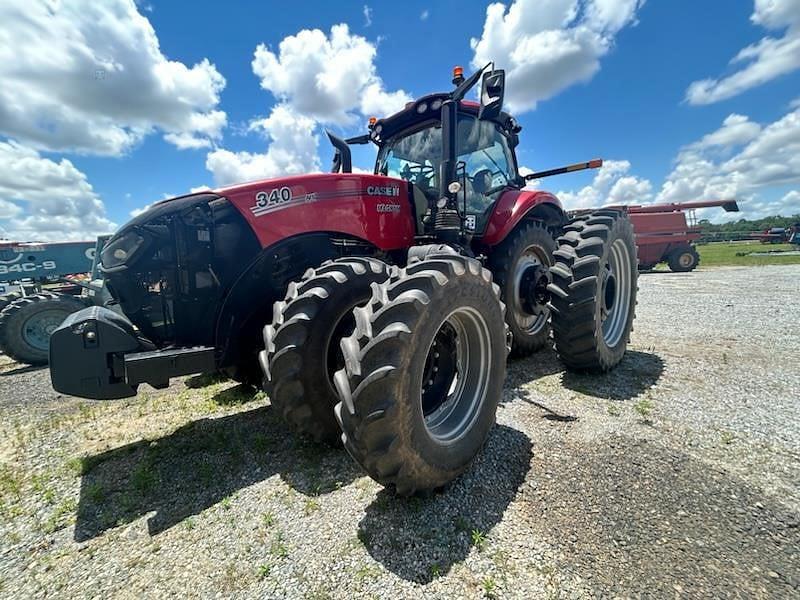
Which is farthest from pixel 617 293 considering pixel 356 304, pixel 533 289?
pixel 356 304

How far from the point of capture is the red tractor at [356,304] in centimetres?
193

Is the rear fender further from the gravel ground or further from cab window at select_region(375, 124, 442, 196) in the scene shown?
A: the gravel ground

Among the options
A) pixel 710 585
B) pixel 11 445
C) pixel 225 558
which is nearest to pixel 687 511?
pixel 710 585

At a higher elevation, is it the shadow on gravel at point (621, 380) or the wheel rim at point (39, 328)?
the wheel rim at point (39, 328)

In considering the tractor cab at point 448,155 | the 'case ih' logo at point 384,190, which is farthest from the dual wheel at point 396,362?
the tractor cab at point 448,155

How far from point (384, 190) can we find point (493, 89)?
4.06 feet

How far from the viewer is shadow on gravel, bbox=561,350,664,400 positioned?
349 centimetres

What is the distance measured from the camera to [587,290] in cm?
353

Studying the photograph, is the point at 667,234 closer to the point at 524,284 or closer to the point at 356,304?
the point at 524,284

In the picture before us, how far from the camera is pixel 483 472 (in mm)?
2342

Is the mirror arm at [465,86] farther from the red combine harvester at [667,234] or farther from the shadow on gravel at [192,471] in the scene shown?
the red combine harvester at [667,234]

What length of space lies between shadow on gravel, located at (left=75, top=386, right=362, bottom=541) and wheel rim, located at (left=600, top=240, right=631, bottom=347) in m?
3.39

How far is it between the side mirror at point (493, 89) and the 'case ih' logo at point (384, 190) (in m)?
1.04

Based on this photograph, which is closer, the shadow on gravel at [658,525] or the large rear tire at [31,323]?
the shadow on gravel at [658,525]
